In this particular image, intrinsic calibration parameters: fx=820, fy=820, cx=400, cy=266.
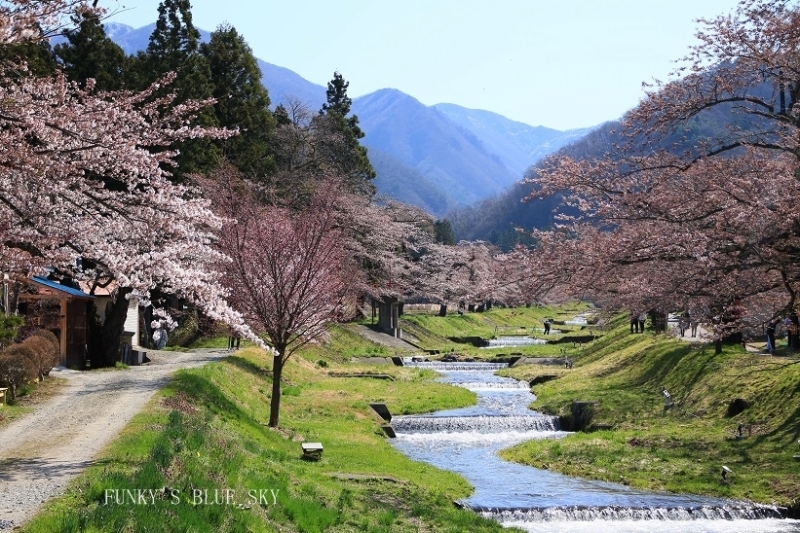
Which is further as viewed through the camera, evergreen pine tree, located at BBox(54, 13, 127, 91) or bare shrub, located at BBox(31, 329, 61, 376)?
evergreen pine tree, located at BBox(54, 13, 127, 91)

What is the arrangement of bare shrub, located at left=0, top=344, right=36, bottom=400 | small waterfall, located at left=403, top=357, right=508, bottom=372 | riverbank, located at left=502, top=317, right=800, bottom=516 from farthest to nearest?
small waterfall, located at left=403, top=357, right=508, bottom=372
bare shrub, located at left=0, top=344, right=36, bottom=400
riverbank, located at left=502, top=317, right=800, bottom=516

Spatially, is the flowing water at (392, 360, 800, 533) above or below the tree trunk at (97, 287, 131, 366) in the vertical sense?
below

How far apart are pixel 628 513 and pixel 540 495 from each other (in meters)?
2.10

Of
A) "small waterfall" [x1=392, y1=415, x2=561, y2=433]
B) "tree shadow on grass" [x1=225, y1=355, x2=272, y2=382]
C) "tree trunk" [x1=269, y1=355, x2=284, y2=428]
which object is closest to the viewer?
"tree trunk" [x1=269, y1=355, x2=284, y2=428]

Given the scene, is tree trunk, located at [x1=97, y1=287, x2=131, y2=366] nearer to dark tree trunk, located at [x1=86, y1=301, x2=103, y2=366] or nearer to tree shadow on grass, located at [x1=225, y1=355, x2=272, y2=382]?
dark tree trunk, located at [x1=86, y1=301, x2=103, y2=366]

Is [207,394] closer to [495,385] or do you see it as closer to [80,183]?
[80,183]

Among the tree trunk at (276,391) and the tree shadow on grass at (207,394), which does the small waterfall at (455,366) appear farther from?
the tree trunk at (276,391)

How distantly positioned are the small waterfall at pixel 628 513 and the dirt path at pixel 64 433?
23.9 ft

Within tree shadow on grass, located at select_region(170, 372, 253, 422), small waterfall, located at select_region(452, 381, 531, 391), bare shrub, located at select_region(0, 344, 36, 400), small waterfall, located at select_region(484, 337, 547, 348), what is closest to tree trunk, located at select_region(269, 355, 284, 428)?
tree shadow on grass, located at select_region(170, 372, 253, 422)

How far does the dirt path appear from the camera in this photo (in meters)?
9.83

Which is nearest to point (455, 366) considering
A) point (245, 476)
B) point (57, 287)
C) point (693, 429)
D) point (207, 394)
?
point (693, 429)

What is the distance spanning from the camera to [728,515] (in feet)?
51.0

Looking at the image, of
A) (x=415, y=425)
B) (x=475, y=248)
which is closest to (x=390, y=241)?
(x=415, y=425)

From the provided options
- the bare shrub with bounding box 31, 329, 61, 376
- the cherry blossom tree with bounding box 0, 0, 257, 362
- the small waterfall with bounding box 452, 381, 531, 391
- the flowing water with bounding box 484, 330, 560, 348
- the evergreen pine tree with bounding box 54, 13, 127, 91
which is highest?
the evergreen pine tree with bounding box 54, 13, 127, 91
